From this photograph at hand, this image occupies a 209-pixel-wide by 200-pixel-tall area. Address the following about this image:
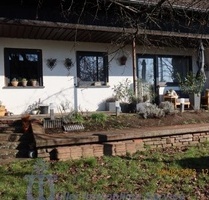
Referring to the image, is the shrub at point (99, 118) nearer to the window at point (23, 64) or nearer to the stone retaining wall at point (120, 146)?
the stone retaining wall at point (120, 146)

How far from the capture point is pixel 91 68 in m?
11.6

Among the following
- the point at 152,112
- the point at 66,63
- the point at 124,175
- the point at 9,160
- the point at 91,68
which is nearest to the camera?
the point at 124,175

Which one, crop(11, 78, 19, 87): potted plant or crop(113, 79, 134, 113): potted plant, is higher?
crop(11, 78, 19, 87): potted plant

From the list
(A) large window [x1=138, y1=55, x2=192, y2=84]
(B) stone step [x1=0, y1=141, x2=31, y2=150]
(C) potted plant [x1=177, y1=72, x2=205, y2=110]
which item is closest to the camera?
(B) stone step [x1=0, y1=141, x2=31, y2=150]

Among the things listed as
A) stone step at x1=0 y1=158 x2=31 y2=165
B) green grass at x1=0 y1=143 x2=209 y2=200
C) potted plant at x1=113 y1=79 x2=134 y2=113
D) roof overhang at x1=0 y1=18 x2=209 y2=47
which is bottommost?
green grass at x1=0 y1=143 x2=209 y2=200

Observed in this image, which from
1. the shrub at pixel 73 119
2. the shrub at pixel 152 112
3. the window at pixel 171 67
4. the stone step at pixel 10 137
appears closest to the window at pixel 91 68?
the window at pixel 171 67

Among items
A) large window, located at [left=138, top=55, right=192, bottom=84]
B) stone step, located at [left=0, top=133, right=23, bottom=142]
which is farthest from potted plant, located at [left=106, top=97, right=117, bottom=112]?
stone step, located at [left=0, top=133, right=23, bottom=142]

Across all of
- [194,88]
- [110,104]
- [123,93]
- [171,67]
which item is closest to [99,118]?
[110,104]

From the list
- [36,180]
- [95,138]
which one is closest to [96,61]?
[95,138]

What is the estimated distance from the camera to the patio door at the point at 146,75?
12055 millimetres

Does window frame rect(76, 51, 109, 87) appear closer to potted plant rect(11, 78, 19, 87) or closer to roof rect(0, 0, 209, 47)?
roof rect(0, 0, 209, 47)

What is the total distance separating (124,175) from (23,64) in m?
6.87

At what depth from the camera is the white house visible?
393 inches

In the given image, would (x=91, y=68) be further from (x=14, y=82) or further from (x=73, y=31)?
(x=14, y=82)
